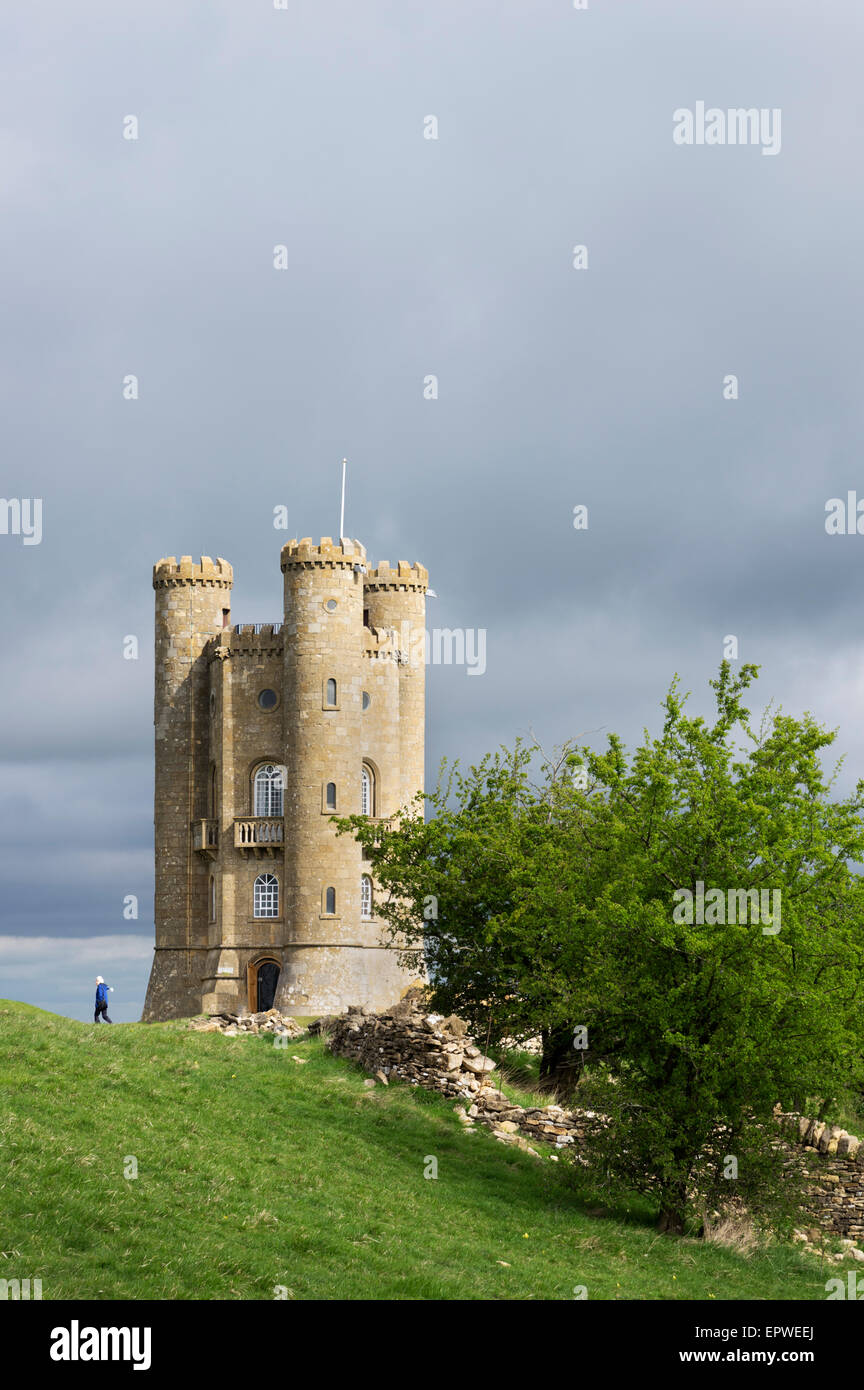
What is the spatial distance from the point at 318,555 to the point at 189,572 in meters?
7.66

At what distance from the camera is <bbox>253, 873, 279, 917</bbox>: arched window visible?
2499 inches

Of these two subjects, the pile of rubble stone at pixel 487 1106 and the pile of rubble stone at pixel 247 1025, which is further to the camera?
the pile of rubble stone at pixel 247 1025

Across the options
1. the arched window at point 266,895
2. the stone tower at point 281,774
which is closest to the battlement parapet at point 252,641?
the stone tower at point 281,774

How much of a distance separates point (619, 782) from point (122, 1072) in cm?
1074

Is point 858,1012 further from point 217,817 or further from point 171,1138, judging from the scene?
point 217,817

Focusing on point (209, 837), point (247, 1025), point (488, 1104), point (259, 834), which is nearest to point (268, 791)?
point (259, 834)

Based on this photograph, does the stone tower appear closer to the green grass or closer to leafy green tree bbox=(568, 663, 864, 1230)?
the green grass

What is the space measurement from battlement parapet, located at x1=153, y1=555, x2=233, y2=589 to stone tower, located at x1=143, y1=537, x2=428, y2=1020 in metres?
0.06

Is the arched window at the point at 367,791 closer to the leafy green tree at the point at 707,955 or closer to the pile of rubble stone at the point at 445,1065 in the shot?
the pile of rubble stone at the point at 445,1065

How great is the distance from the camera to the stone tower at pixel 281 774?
2434 inches

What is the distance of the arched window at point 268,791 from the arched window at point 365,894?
4.67m

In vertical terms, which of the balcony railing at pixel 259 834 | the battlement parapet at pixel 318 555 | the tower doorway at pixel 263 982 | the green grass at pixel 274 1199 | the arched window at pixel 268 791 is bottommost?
the green grass at pixel 274 1199
